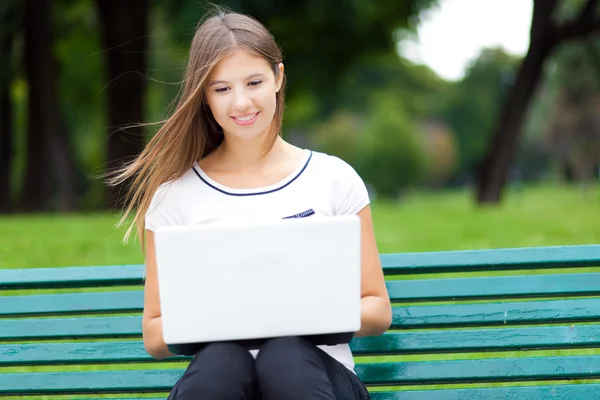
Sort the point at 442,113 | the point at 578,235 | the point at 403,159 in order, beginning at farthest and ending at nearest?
the point at 442,113, the point at 403,159, the point at 578,235

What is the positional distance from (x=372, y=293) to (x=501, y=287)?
0.52 m

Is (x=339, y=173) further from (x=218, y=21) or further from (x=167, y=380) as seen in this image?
(x=167, y=380)

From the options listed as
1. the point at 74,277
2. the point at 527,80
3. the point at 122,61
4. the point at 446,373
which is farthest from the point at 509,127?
the point at 74,277

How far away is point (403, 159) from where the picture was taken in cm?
5144

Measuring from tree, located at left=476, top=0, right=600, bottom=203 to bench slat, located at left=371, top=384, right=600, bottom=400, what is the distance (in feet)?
36.2

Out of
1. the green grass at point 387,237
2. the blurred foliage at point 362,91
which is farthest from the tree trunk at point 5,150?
the green grass at point 387,237

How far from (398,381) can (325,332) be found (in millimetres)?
742

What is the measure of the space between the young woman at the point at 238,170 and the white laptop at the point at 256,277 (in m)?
0.25

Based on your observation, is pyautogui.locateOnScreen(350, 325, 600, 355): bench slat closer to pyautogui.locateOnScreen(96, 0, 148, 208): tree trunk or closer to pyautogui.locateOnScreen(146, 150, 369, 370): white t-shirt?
pyautogui.locateOnScreen(146, 150, 369, 370): white t-shirt

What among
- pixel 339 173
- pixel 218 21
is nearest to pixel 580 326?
pixel 339 173

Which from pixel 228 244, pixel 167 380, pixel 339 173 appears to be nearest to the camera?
pixel 228 244

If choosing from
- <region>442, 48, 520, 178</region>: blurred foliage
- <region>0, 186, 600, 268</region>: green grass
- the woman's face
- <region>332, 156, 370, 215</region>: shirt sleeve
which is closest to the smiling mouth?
the woman's face

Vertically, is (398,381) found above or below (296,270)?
below

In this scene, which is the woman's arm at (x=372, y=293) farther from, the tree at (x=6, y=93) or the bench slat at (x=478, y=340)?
the tree at (x=6, y=93)
